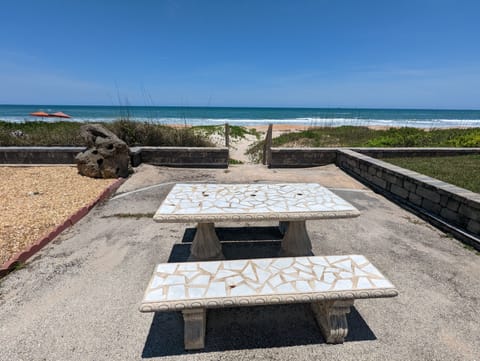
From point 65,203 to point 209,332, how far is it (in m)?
3.56

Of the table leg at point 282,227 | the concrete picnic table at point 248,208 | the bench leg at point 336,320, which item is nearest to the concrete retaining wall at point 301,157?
the table leg at point 282,227

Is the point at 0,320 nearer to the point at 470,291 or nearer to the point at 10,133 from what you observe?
the point at 470,291

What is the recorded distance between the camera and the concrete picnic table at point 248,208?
2.16 meters

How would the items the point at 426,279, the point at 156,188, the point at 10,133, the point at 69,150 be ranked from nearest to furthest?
1. the point at 426,279
2. the point at 156,188
3. the point at 69,150
4. the point at 10,133

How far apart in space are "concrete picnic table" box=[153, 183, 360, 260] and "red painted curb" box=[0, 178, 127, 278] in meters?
1.72

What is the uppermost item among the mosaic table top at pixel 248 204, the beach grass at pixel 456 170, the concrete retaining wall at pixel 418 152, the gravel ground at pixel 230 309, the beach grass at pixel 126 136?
the beach grass at pixel 126 136

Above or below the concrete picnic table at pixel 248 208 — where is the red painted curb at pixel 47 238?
below

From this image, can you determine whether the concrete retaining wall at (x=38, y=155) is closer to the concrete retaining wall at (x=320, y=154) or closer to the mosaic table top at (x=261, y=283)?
the concrete retaining wall at (x=320, y=154)

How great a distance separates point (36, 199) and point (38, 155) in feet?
10.3

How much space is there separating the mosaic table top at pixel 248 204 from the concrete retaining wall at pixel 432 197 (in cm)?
208

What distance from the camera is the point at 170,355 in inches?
66.3

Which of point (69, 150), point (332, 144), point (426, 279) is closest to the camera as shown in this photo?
point (426, 279)

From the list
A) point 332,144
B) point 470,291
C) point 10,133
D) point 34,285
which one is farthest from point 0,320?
point 332,144

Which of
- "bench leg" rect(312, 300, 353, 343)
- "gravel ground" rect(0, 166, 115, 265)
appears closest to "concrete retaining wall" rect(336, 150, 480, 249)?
"bench leg" rect(312, 300, 353, 343)
